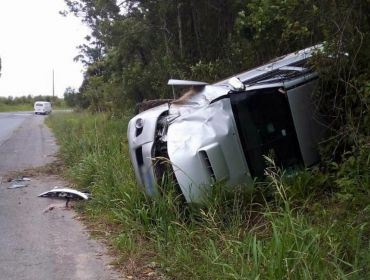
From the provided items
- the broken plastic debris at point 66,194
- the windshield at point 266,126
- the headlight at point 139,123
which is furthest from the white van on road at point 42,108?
the windshield at point 266,126

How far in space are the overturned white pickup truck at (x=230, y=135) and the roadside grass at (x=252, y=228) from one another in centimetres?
24

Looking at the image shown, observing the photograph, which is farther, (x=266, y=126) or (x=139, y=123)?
(x=139, y=123)

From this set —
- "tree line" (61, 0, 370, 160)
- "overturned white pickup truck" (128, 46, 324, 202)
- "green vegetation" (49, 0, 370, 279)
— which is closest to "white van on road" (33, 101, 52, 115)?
"tree line" (61, 0, 370, 160)

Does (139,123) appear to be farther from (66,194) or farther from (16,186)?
(16,186)

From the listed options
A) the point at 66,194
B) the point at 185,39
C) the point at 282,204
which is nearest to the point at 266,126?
the point at 282,204

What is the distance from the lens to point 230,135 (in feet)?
19.9

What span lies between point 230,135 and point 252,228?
4.38 feet

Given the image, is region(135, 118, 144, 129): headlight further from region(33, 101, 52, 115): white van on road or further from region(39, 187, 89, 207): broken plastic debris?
region(33, 101, 52, 115): white van on road

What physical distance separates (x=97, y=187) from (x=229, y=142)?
2.84m

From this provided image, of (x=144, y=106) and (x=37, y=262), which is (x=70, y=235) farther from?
(x=144, y=106)

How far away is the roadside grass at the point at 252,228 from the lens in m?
4.04

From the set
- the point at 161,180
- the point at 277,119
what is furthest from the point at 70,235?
the point at 277,119

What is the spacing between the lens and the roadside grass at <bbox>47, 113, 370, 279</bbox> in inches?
159

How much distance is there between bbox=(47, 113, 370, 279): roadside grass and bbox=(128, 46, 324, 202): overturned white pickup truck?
0.24 meters
